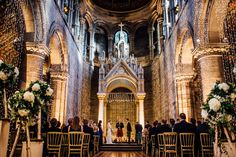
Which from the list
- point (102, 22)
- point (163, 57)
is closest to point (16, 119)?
point (163, 57)

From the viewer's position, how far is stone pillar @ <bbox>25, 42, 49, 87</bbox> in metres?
9.24

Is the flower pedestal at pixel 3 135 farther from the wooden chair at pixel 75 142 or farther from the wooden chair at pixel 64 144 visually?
the wooden chair at pixel 64 144

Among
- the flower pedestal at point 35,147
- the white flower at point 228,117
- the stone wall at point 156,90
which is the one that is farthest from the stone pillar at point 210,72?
the stone wall at point 156,90

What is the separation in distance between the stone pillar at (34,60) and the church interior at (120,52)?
4cm

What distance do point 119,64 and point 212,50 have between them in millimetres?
10952

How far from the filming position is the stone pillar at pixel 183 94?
1342 cm

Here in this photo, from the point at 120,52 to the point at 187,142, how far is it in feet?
47.4

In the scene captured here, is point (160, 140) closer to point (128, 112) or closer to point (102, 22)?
point (128, 112)

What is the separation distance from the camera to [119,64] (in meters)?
19.3

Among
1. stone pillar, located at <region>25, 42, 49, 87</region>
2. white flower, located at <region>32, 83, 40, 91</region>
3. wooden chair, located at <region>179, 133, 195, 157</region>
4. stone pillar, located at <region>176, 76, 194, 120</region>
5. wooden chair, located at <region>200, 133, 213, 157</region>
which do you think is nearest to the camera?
white flower, located at <region>32, 83, 40, 91</region>

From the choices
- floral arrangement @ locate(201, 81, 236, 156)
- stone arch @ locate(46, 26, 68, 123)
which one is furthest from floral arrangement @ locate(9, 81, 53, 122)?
stone arch @ locate(46, 26, 68, 123)

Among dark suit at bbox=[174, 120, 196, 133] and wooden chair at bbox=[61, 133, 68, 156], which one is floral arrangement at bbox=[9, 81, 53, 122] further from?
dark suit at bbox=[174, 120, 196, 133]

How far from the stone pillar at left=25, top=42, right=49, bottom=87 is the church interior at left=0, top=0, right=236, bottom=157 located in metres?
0.04

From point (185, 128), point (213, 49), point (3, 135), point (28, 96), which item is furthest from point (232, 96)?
point (213, 49)
